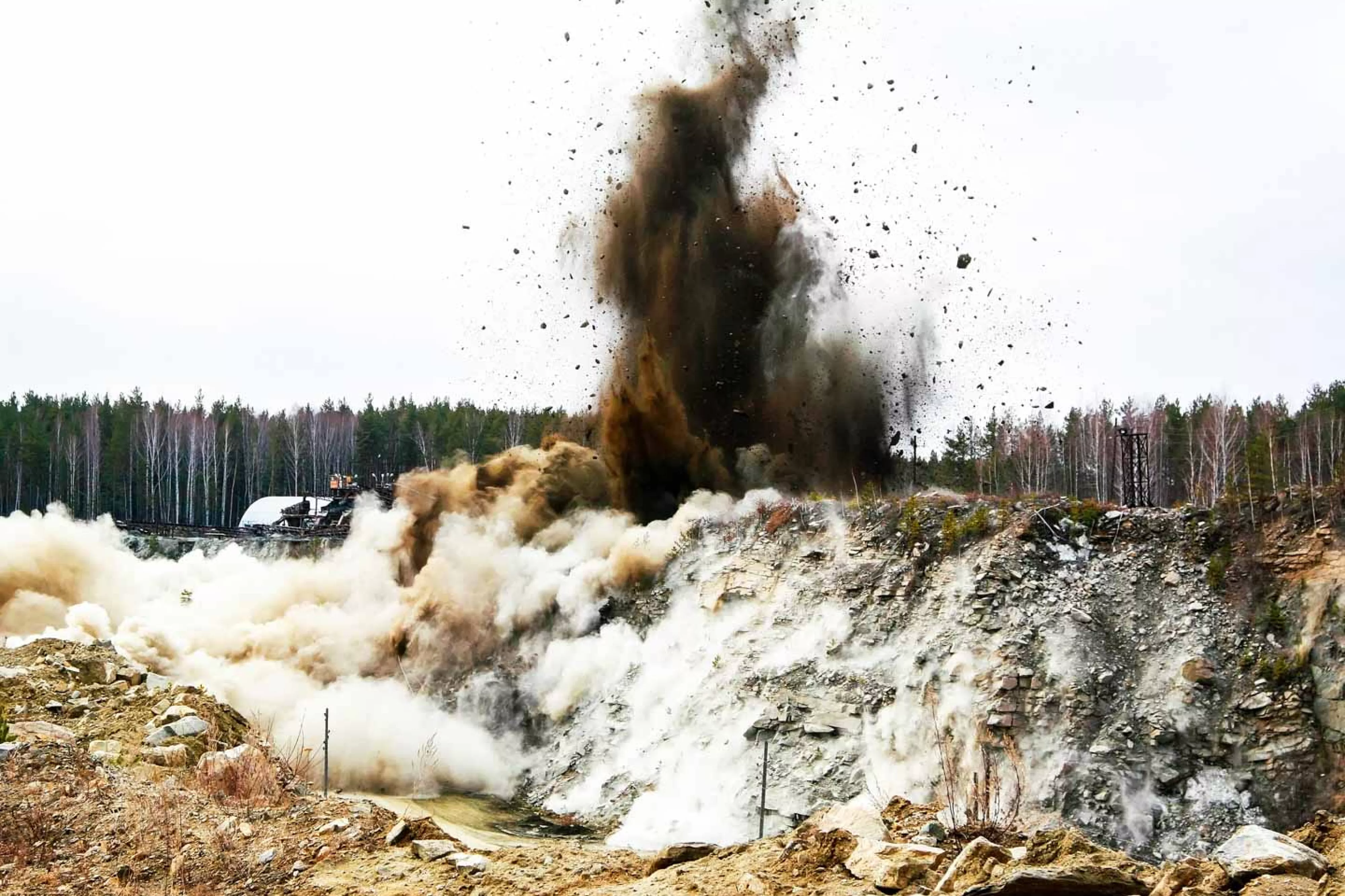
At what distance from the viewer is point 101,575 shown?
44.7 metres

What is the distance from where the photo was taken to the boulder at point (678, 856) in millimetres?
10664

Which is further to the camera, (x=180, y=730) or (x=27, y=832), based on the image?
(x=180, y=730)

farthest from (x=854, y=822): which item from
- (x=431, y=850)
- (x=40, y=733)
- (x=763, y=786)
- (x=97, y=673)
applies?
(x=97, y=673)

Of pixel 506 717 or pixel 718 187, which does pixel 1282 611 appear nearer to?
pixel 506 717

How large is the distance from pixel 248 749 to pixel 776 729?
1273 centimetres

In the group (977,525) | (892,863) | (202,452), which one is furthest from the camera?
(202,452)

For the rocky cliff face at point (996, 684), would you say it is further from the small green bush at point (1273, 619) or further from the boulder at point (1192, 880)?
the boulder at point (1192, 880)

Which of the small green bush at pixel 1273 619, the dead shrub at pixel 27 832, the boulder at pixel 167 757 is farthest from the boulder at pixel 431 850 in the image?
the small green bush at pixel 1273 619

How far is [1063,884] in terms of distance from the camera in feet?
25.9

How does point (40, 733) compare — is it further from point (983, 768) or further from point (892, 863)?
point (983, 768)

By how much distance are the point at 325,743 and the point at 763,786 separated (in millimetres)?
8120

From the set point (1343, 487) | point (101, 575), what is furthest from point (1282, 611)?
point (101, 575)

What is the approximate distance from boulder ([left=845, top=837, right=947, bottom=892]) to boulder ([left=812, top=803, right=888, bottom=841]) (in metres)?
0.44

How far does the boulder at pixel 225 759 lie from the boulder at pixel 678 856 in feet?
24.4
